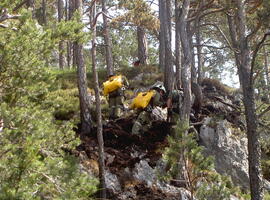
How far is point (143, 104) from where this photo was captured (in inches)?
409

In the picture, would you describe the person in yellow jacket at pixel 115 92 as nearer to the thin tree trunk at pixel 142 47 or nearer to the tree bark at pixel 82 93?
the tree bark at pixel 82 93

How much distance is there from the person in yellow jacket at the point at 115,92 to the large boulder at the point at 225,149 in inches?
112

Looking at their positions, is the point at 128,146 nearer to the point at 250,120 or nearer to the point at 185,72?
the point at 185,72

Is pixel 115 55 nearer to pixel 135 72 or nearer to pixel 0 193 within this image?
pixel 135 72

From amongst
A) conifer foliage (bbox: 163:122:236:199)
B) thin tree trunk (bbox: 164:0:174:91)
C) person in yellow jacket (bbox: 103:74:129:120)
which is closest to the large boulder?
thin tree trunk (bbox: 164:0:174:91)

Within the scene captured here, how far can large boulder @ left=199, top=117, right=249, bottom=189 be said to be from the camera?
10.3 m

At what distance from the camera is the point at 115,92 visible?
35.2ft

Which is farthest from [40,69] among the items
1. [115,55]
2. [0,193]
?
[115,55]

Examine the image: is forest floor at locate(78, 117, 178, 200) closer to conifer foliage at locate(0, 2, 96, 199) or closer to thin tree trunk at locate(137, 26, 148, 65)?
conifer foliage at locate(0, 2, 96, 199)

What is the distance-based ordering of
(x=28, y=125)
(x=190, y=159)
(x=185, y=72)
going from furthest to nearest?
(x=185, y=72) < (x=190, y=159) < (x=28, y=125)

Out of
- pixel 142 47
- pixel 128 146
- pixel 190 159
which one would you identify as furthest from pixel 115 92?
pixel 142 47

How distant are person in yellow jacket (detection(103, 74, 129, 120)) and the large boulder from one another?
2.85m

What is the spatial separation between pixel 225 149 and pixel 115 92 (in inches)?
160

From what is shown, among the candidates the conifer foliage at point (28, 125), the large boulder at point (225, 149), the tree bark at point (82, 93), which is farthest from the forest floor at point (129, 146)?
the conifer foliage at point (28, 125)
